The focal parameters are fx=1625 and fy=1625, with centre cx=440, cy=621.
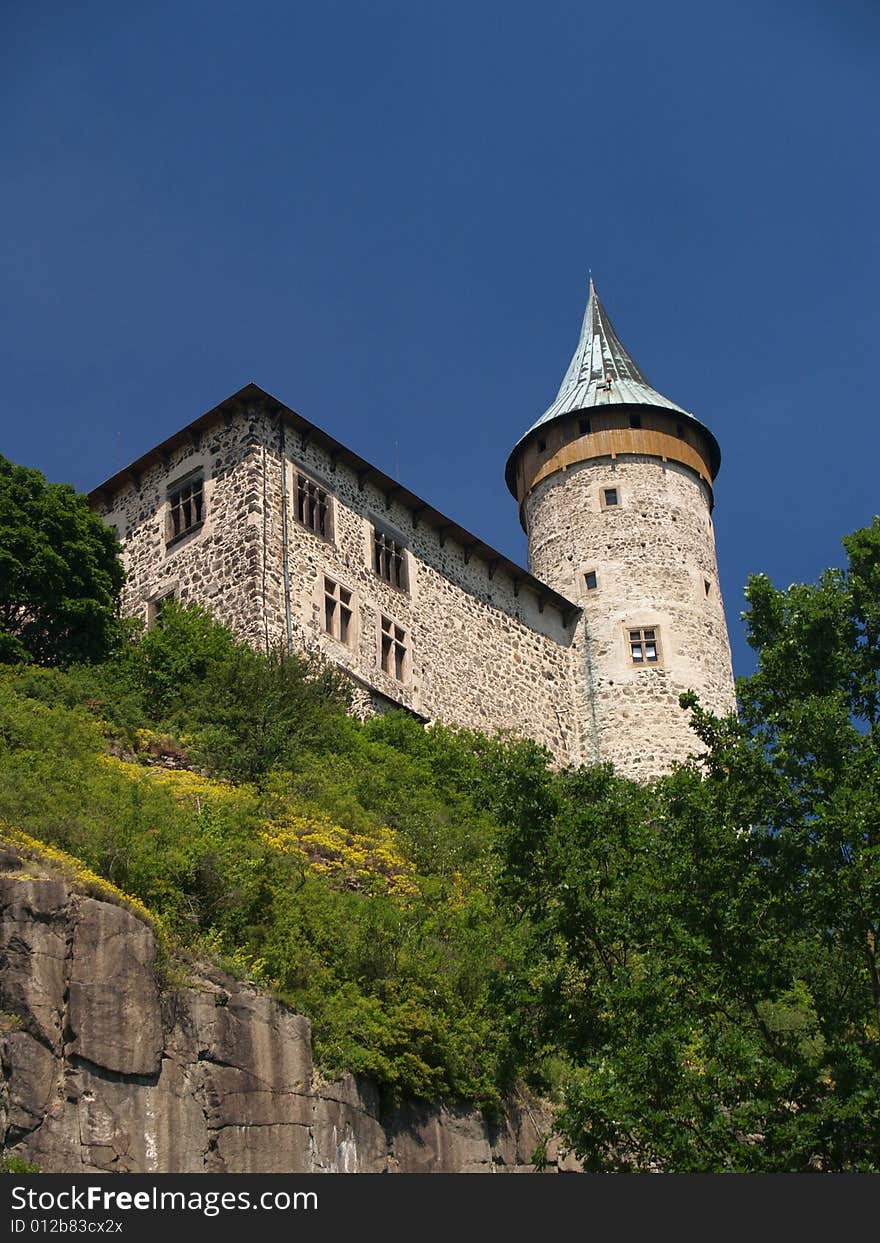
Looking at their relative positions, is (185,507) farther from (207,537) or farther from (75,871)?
(75,871)

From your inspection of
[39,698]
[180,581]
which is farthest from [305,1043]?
[180,581]

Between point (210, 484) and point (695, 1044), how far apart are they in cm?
2100

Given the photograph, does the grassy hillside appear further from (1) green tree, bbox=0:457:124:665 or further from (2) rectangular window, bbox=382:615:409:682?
(2) rectangular window, bbox=382:615:409:682

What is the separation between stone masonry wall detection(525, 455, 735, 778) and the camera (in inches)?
1640

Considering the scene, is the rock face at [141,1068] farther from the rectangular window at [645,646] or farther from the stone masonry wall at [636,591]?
the rectangular window at [645,646]

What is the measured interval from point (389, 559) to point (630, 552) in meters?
8.52

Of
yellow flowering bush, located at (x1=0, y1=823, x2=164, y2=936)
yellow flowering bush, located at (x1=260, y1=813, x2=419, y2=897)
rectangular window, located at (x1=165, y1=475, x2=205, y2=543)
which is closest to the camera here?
yellow flowering bush, located at (x1=0, y1=823, x2=164, y2=936)

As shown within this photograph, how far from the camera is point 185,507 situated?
3647cm

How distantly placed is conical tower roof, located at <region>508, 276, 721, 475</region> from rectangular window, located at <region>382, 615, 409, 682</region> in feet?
38.4

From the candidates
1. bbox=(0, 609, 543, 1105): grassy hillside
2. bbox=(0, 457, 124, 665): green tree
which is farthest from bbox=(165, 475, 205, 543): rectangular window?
bbox=(0, 457, 124, 665): green tree

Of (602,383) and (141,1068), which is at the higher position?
(602,383)

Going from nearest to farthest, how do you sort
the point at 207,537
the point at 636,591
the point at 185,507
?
the point at 207,537
the point at 185,507
the point at 636,591

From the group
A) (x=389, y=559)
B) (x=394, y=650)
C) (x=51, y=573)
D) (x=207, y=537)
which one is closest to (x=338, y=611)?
(x=394, y=650)

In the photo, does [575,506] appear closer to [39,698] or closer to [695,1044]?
[39,698]
